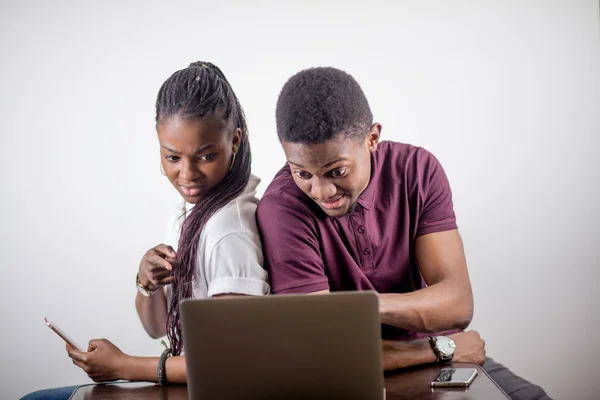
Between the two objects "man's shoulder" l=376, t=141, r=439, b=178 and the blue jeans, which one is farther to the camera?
the blue jeans

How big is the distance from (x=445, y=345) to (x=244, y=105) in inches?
60.1

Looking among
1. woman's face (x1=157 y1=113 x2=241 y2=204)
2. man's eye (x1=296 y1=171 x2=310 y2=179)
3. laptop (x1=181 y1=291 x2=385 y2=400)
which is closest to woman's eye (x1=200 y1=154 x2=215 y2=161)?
woman's face (x1=157 y1=113 x2=241 y2=204)

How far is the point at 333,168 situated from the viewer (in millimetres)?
2100

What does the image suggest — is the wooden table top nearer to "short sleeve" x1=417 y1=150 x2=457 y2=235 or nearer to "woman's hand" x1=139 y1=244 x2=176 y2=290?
"woman's hand" x1=139 y1=244 x2=176 y2=290

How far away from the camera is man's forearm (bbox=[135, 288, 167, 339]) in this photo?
8.25ft

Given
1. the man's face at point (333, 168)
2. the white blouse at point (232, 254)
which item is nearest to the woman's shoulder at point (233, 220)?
the white blouse at point (232, 254)

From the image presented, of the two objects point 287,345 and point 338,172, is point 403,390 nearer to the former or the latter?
point 287,345

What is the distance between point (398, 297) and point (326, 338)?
2.21 feet

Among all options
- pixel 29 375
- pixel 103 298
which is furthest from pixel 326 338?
pixel 29 375

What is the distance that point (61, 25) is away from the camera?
10.9 ft

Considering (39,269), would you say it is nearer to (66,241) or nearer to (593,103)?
(66,241)

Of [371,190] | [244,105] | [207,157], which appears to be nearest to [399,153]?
[371,190]

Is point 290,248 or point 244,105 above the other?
point 244,105

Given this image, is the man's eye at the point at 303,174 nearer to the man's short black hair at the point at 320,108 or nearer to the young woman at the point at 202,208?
the man's short black hair at the point at 320,108
